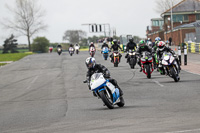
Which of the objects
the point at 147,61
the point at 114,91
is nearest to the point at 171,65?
the point at 147,61

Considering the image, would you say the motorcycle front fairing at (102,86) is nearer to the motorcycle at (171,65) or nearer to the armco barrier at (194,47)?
the motorcycle at (171,65)

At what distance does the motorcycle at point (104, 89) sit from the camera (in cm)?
1140

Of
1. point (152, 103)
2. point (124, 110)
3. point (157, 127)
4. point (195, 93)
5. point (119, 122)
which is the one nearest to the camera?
point (157, 127)

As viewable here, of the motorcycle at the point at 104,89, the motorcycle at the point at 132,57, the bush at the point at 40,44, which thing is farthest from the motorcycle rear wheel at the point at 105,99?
the bush at the point at 40,44

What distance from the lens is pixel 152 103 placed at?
1224 cm

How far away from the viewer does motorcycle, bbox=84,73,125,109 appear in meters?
11.4

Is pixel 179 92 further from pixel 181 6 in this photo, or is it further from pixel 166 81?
pixel 181 6

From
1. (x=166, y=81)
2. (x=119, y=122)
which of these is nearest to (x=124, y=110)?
(x=119, y=122)

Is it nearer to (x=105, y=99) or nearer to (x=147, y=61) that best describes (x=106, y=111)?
(x=105, y=99)

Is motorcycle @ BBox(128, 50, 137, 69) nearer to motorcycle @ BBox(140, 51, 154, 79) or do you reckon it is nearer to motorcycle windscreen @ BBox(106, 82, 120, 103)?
motorcycle @ BBox(140, 51, 154, 79)

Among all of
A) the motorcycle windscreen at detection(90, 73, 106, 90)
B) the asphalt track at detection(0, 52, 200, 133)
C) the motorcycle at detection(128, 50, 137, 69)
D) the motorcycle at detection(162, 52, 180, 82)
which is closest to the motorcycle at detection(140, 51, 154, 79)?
the asphalt track at detection(0, 52, 200, 133)

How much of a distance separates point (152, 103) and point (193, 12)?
78.3 metres

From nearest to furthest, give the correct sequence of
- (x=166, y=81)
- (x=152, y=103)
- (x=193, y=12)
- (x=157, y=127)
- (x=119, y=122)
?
(x=157, y=127)
(x=119, y=122)
(x=152, y=103)
(x=166, y=81)
(x=193, y=12)

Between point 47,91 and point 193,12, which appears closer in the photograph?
point 47,91
